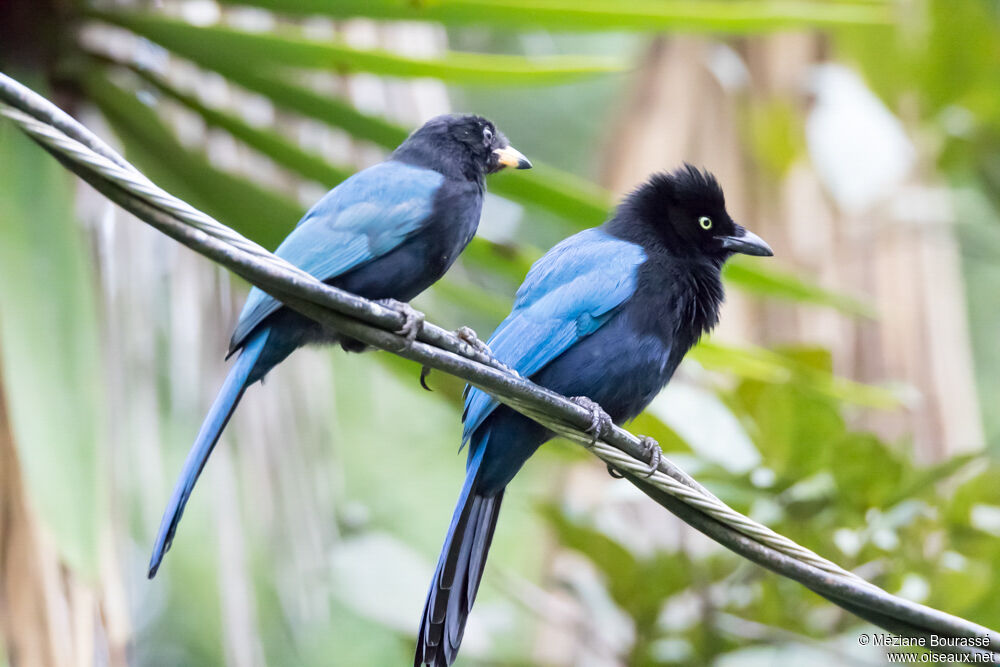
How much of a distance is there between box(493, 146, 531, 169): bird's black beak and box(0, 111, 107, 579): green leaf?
1.24 meters

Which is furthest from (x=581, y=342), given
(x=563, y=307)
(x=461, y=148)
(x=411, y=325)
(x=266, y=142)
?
(x=266, y=142)

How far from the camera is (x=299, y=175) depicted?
12.4ft

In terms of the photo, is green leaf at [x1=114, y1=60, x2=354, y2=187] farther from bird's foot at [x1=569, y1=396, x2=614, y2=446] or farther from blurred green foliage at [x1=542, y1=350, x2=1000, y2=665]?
blurred green foliage at [x1=542, y1=350, x2=1000, y2=665]

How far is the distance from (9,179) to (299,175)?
0.95 m

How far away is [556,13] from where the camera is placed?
3.46 meters

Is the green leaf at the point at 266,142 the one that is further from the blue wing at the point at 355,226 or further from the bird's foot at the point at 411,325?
the bird's foot at the point at 411,325

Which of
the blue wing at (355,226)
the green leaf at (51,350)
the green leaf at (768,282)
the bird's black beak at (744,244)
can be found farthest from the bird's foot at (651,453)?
the green leaf at (51,350)

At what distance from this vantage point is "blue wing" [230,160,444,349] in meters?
2.68

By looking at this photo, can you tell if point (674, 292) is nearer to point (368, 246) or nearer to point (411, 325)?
point (368, 246)

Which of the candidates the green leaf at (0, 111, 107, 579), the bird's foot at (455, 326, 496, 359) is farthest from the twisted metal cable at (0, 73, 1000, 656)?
the green leaf at (0, 111, 107, 579)

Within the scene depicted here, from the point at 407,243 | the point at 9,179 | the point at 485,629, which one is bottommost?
the point at 485,629

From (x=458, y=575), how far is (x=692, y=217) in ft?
4.11

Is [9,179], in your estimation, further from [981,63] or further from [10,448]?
[981,63]

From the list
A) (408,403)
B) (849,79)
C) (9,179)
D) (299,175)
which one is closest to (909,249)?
(849,79)
